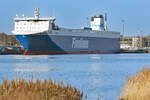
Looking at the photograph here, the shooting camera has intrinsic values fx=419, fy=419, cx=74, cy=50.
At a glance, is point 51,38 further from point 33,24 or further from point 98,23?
point 98,23

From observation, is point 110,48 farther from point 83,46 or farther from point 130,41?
point 130,41

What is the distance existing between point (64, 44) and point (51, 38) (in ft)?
15.1

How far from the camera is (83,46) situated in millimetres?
83375

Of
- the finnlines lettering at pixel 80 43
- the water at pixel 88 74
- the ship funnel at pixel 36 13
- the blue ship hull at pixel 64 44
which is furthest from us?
the finnlines lettering at pixel 80 43

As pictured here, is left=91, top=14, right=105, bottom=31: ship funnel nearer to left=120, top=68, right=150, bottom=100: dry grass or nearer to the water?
the water

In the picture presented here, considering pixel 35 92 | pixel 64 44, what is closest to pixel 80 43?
pixel 64 44

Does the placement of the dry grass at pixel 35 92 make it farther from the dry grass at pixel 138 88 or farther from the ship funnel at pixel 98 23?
the ship funnel at pixel 98 23

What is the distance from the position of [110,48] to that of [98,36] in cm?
551

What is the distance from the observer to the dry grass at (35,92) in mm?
9148

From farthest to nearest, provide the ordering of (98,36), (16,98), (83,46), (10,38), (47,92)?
(10,38) < (98,36) < (83,46) < (47,92) < (16,98)

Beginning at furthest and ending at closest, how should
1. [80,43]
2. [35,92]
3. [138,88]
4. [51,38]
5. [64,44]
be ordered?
[80,43]
[64,44]
[51,38]
[138,88]
[35,92]

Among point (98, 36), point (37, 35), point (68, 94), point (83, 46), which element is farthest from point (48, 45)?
point (68, 94)

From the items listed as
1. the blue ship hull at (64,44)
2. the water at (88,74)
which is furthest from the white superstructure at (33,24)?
the water at (88,74)

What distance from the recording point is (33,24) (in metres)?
75.5
